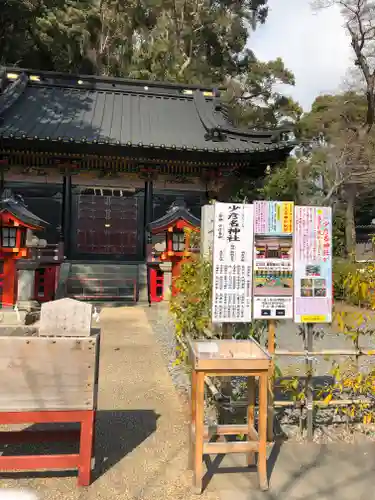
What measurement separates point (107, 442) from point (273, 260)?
6.85 feet

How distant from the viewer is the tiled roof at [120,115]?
1229 centimetres

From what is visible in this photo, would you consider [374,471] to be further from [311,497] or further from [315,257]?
[315,257]

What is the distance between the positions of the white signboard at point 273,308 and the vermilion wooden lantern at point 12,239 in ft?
24.6

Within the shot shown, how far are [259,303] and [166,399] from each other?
1713mm

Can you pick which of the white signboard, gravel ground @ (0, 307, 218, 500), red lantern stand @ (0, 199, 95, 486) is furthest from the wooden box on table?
the white signboard

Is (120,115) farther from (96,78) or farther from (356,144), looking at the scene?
(356,144)

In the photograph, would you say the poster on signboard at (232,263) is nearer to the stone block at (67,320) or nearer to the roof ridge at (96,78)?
the stone block at (67,320)

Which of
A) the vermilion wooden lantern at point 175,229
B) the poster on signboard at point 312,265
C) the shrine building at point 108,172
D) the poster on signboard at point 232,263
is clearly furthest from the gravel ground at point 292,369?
the shrine building at point 108,172

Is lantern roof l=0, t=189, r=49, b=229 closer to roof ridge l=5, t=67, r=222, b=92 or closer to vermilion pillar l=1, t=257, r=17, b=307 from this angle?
vermilion pillar l=1, t=257, r=17, b=307

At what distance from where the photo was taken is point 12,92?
1396cm

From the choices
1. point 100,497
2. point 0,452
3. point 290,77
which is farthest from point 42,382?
point 290,77

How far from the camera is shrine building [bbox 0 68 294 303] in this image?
38.5 feet

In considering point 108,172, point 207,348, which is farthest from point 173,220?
point 207,348

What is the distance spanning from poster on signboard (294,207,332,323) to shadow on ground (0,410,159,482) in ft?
5.69
